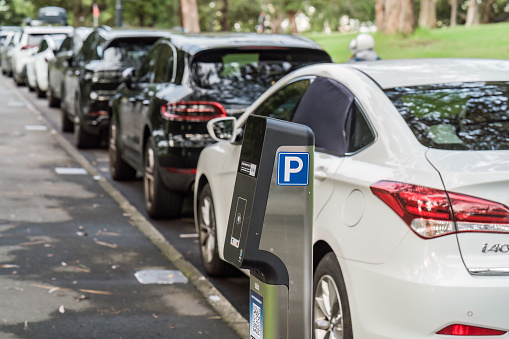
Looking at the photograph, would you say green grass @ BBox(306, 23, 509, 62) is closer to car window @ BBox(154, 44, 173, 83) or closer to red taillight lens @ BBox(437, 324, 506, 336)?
car window @ BBox(154, 44, 173, 83)

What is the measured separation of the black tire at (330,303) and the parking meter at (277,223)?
1256mm

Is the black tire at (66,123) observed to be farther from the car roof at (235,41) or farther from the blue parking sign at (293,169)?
the blue parking sign at (293,169)

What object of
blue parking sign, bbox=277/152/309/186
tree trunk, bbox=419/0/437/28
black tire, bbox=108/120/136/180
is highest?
blue parking sign, bbox=277/152/309/186

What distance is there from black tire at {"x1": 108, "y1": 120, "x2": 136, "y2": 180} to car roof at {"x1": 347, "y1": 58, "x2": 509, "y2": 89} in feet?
21.7

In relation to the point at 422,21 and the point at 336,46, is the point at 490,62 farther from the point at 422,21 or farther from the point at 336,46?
the point at 422,21

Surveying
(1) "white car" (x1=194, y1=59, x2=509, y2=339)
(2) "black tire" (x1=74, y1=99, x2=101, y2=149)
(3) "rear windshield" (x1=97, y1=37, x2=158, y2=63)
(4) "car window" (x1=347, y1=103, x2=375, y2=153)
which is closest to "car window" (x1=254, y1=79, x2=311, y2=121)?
(1) "white car" (x1=194, y1=59, x2=509, y2=339)

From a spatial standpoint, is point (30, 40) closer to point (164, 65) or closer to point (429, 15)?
point (164, 65)

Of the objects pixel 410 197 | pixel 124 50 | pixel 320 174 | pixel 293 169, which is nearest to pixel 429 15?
pixel 124 50

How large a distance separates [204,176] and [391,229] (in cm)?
321

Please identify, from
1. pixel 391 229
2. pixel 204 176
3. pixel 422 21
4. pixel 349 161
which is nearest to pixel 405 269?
pixel 391 229

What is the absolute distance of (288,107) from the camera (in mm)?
5941

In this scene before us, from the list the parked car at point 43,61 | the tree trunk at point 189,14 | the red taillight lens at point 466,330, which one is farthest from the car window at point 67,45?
the red taillight lens at point 466,330

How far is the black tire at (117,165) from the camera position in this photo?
11.7m

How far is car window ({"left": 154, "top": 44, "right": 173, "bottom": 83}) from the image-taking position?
9711 millimetres
